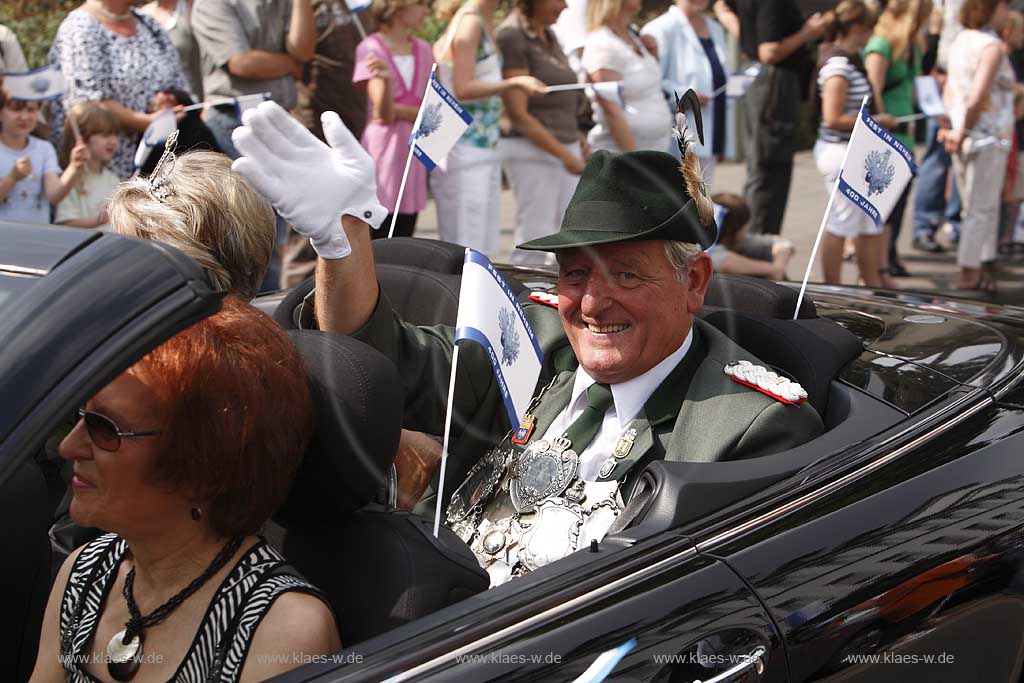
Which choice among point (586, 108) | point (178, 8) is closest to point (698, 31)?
point (178, 8)

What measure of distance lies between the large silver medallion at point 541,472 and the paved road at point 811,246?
473 centimetres

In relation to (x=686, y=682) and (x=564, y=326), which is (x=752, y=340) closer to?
(x=564, y=326)

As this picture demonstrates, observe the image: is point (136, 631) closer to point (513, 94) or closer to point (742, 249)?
point (513, 94)

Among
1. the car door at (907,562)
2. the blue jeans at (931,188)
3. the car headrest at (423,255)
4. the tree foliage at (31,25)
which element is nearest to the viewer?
the car door at (907,562)

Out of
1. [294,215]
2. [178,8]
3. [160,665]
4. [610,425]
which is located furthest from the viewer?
[178,8]

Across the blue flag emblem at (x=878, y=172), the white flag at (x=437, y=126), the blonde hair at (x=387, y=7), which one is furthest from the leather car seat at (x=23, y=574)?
the blonde hair at (x=387, y=7)

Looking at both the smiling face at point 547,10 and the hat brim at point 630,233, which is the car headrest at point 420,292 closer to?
the hat brim at point 630,233

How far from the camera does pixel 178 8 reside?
5.82 m

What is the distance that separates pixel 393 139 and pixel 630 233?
324 centimetres

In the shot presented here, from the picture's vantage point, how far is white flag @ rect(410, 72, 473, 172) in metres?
3.65

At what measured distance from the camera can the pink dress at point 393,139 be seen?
562cm

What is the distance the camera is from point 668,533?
77.5 inches

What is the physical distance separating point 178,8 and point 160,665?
446 cm

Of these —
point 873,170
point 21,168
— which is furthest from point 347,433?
point 21,168
